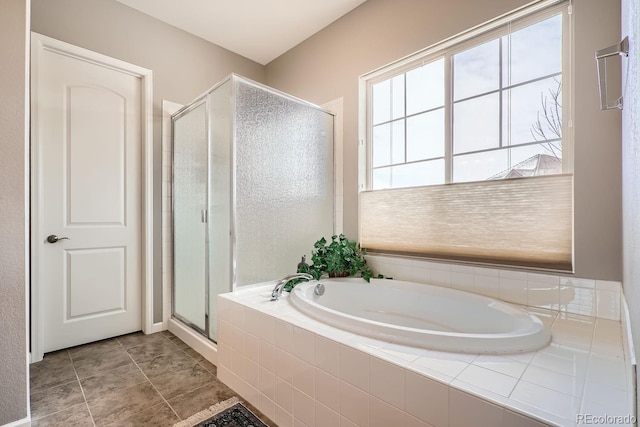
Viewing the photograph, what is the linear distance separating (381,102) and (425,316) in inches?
67.9

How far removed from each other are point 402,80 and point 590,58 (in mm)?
1157

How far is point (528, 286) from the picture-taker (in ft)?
5.49

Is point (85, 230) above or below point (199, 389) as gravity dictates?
above

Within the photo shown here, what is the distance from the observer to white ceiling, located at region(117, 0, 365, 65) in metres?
2.46

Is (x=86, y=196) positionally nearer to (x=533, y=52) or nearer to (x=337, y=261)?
(x=337, y=261)

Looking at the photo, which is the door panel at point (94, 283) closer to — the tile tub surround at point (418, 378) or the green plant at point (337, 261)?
the tile tub surround at point (418, 378)

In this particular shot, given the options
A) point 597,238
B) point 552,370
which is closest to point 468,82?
point 597,238

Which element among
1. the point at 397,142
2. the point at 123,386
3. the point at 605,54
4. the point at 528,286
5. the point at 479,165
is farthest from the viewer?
the point at 397,142

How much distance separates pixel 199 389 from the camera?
1756 mm

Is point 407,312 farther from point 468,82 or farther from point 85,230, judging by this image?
point 85,230

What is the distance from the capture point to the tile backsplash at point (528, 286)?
1470 mm

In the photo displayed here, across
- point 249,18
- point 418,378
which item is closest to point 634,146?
point 418,378

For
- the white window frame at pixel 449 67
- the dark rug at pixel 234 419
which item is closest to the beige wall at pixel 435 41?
the white window frame at pixel 449 67

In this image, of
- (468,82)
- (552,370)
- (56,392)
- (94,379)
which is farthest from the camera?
(468,82)
